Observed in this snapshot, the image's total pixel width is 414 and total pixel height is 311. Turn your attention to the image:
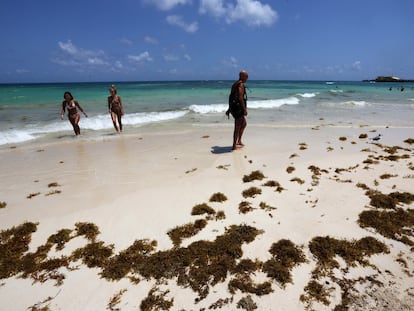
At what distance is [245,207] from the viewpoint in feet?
13.8

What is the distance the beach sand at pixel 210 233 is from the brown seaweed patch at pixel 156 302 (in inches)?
0.4

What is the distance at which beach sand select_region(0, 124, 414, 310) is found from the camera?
2.62 meters

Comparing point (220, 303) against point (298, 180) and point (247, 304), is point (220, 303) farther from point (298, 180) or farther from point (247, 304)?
point (298, 180)

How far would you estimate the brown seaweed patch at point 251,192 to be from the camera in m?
4.62

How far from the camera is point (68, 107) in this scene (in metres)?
9.89

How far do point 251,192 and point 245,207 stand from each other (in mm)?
547

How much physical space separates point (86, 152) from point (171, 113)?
9.16m

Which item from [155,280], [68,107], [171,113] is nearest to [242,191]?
[155,280]

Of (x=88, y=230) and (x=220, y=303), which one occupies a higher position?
(x=88, y=230)

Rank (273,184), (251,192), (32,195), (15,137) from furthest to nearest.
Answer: (15,137) < (273,184) < (32,195) < (251,192)

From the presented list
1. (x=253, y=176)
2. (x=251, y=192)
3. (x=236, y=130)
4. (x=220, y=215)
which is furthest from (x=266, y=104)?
(x=220, y=215)

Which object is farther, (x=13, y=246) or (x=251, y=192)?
(x=251, y=192)

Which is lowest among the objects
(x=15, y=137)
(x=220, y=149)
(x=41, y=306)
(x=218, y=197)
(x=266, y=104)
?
(x=41, y=306)

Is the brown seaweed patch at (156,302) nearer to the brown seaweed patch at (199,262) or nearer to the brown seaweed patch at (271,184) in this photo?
the brown seaweed patch at (199,262)
